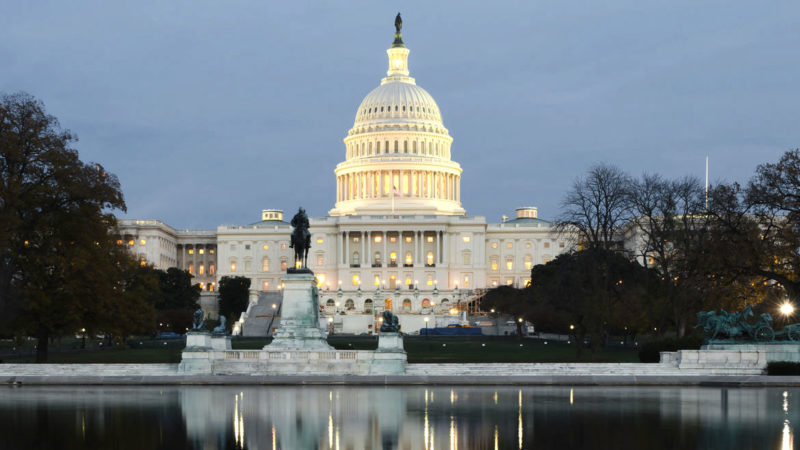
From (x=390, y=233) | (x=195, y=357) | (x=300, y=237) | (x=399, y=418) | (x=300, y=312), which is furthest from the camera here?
(x=390, y=233)

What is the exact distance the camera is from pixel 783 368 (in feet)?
131

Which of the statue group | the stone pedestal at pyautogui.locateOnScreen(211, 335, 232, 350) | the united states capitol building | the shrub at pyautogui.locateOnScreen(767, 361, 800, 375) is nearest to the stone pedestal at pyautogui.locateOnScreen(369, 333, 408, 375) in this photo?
the stone pedestal at pyautogui.locateOnScreen(211, 335, 232, 350)

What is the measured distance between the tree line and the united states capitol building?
261 feet

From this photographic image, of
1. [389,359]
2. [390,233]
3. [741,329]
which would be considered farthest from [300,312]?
[390,233]

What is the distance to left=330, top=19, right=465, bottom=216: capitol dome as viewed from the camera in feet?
543

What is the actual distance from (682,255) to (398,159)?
107770 millimetres

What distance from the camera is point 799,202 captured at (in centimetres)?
4681

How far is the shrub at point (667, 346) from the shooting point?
46.2 metres

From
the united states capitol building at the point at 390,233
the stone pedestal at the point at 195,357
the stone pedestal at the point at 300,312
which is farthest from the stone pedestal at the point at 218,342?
the united states capitol building at the point at 390,233

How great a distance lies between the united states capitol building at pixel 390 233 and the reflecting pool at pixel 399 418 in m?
110

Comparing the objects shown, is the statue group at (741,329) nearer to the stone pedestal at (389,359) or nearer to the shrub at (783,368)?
the shrub at (783,368)

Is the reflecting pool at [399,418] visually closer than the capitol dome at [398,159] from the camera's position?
Yes

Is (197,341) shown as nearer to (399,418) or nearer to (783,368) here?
(399,418)

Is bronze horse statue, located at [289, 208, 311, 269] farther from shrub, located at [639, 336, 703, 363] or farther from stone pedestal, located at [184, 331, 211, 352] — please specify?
shrub, located at [639, 336, 703, 363]
